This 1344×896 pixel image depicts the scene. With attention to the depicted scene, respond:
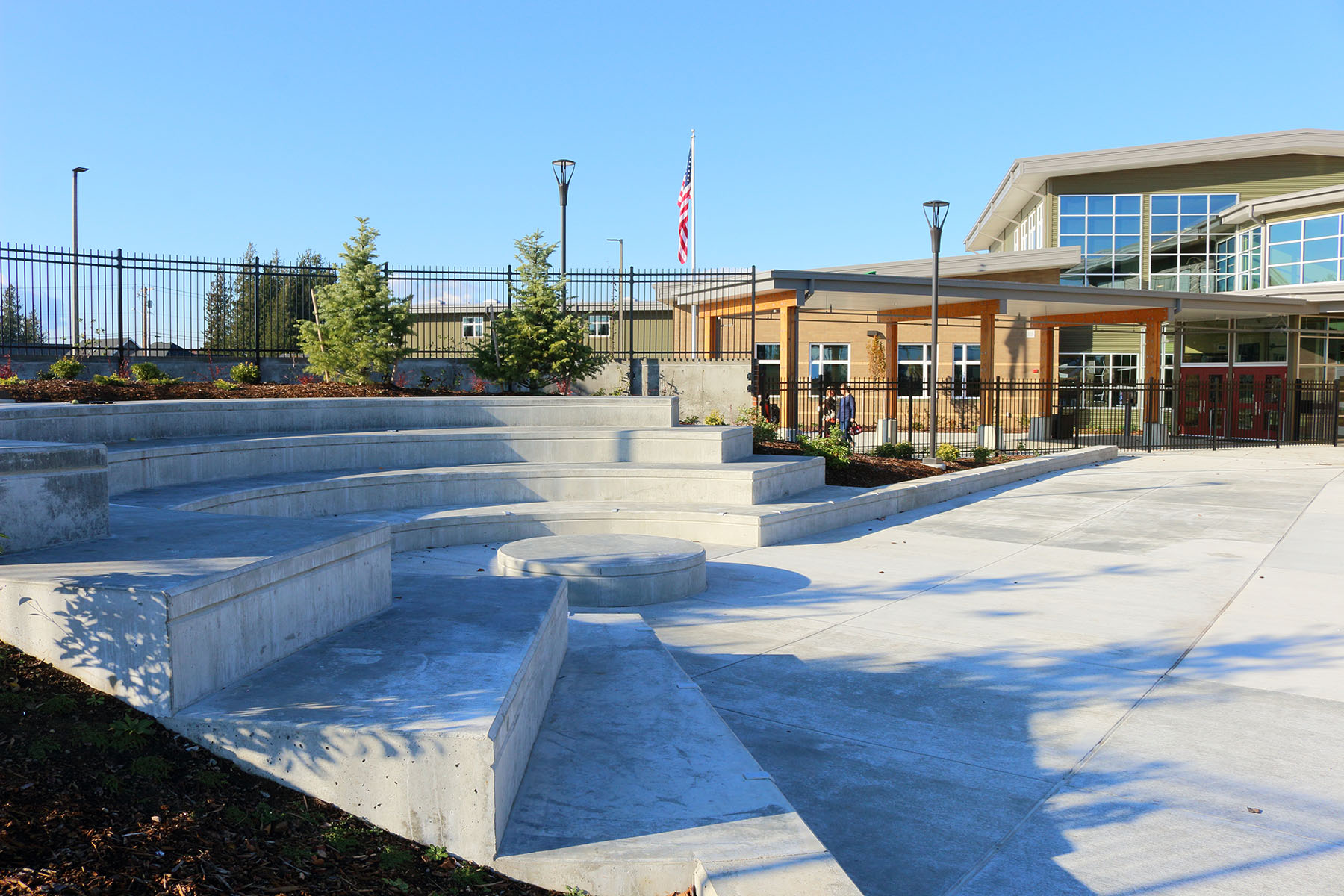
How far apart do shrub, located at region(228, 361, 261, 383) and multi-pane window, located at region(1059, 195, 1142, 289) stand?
A: 3158 centimetres

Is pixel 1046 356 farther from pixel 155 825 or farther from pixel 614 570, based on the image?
pixel 155 825

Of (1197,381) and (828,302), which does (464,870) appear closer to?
(828,302)

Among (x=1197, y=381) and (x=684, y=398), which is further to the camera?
(x=1197, y=381)

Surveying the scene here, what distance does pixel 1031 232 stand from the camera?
132 ft

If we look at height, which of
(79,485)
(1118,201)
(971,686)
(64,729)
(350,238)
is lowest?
(971,686)

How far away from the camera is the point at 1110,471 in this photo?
19.6 metres

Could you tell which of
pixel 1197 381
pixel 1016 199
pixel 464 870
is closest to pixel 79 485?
pixel 464 870

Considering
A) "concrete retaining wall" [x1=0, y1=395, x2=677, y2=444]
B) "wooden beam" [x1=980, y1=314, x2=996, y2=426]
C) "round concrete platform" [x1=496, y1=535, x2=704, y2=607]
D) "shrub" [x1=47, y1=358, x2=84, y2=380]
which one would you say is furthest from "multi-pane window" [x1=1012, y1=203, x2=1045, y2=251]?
"shrub" [x1=47, y1=358, x2=84, y2=380]

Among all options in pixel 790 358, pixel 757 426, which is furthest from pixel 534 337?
pixel 790 358

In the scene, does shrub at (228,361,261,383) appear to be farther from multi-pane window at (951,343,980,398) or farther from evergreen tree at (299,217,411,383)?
multi-pane window at (951,343,980,398)

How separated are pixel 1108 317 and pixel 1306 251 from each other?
7.61 meters

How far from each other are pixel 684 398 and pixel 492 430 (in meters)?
8.08

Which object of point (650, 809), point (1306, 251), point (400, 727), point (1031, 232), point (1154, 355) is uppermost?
point (1031, 232)

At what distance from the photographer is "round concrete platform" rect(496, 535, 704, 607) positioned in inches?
313
